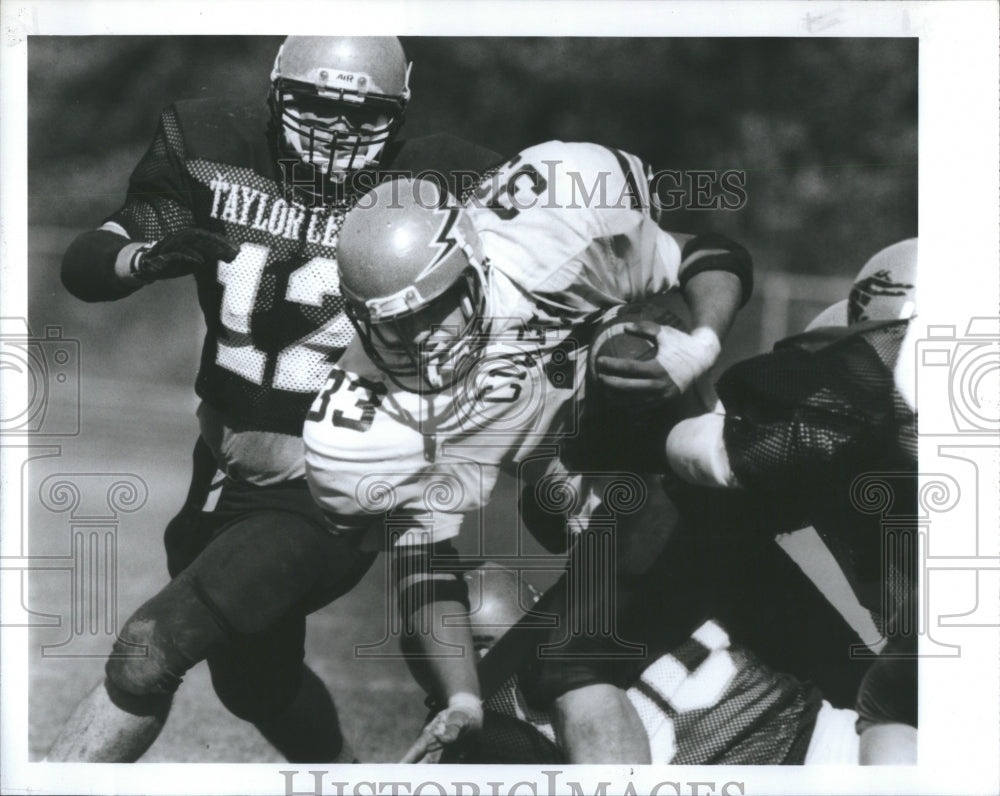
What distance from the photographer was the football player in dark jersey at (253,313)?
2867 mm

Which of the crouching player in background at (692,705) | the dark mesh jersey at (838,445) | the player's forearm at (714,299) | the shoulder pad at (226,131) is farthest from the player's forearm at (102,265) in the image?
the dark mesh jersey at (838,445)

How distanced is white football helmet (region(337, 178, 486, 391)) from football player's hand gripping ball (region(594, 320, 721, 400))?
0.29 m

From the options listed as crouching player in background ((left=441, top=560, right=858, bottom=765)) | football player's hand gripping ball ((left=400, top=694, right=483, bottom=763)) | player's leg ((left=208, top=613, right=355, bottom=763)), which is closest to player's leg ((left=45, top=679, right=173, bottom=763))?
player's leg ((left=208, top=613, right=355, bottom=763))

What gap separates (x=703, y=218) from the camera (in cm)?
289

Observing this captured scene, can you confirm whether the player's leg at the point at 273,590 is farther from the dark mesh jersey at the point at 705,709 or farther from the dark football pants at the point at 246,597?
the dark mesh jersey at the point at 705,709

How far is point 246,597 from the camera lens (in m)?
2.86

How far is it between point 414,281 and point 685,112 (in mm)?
703

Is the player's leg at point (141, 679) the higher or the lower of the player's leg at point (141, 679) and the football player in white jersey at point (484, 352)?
the lower

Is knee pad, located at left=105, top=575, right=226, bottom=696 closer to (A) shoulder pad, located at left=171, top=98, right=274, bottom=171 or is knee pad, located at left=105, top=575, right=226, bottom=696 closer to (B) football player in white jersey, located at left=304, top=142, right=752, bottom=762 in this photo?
(B) football player in white jersey, located at left=304, top=142, right=752, bottom=762

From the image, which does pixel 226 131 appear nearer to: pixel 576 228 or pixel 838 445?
pixel 576 228

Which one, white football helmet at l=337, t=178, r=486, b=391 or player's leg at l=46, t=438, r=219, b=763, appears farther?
player's leg at l=46, t=438, r=219, b=763

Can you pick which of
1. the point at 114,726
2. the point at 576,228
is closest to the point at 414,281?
the point at 576,228

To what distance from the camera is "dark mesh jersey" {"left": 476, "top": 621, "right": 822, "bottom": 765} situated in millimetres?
2900

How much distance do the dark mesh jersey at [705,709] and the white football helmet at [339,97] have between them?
1.21 meters
